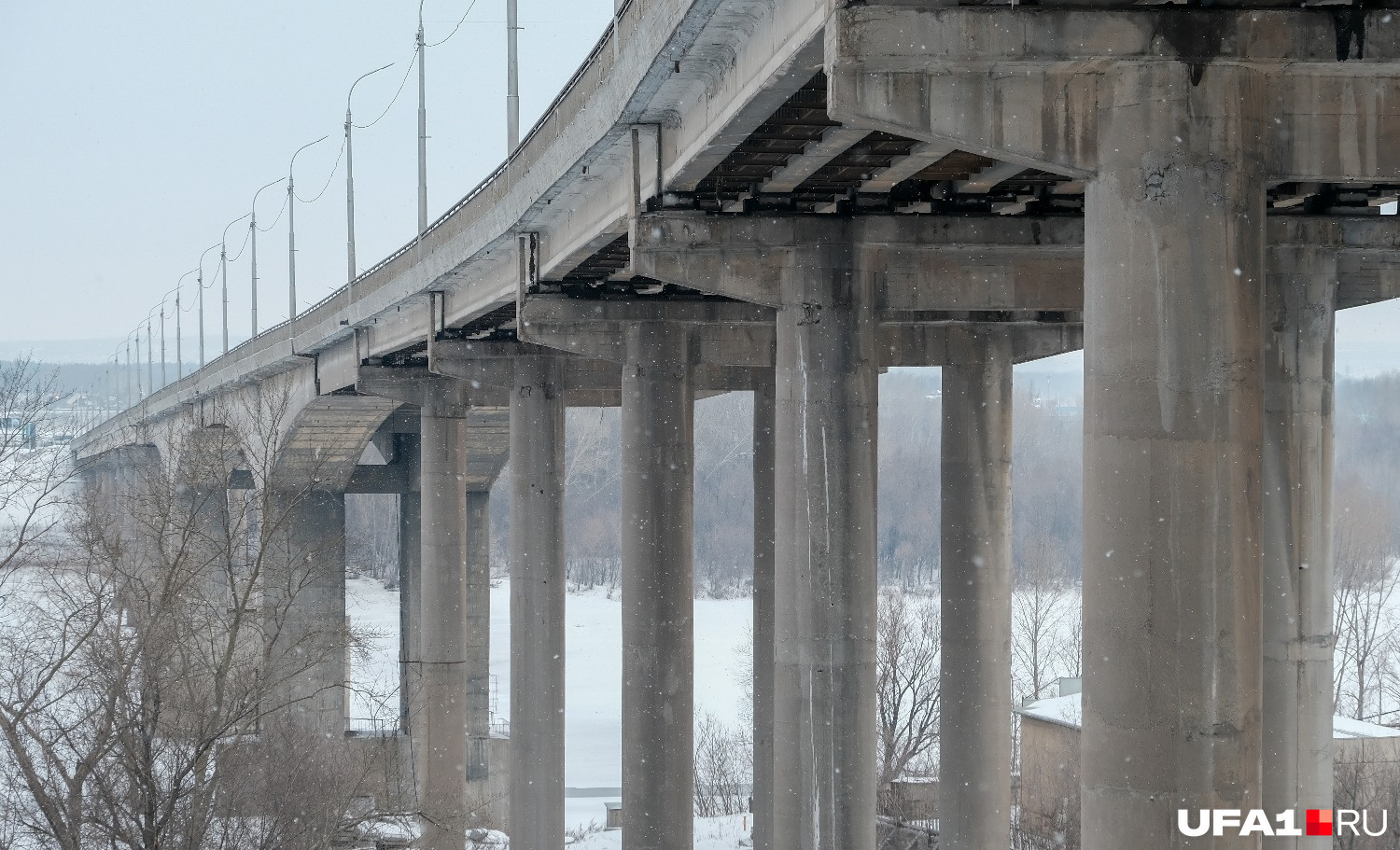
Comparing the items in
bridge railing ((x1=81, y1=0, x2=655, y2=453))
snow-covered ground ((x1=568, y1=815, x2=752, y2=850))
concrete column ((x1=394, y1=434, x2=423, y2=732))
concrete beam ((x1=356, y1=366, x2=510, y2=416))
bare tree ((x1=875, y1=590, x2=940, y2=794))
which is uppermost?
bridge railing ((x1=81, y1=0, x2=655, y2=453))

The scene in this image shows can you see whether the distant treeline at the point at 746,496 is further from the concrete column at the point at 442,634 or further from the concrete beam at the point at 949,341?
the concrete beam at the point at 949,341

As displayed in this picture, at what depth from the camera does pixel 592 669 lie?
8638 centimetres

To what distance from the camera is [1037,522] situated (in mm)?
108125

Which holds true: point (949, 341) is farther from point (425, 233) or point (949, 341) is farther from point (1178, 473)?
point (1178, 473)

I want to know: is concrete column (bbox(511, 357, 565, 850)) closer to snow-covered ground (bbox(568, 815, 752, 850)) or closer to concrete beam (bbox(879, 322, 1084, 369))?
concrete beam (bbox(879, 322, 1084, 369))

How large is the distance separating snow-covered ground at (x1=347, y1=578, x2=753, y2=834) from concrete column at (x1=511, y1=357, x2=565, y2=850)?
31.9 feet

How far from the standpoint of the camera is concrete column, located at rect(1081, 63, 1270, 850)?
8.30 metres

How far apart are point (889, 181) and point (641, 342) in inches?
327

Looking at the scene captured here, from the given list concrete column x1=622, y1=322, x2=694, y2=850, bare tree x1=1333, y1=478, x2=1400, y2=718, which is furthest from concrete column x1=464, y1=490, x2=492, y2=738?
bare tree x1=1333, y1=478, x2=1400, y2=718

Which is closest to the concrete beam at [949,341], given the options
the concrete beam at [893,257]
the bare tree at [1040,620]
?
the concrete beam at [893,257]

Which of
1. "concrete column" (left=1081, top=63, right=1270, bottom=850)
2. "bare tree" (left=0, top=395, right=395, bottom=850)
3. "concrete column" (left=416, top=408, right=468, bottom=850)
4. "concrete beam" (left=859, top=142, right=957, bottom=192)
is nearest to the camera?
"concrete column" (left=1081, top=63, right=1270, bottom=850)

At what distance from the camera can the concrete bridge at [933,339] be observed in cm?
837

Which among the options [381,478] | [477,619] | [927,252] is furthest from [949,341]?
[381,478]

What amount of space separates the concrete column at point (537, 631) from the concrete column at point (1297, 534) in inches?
635
